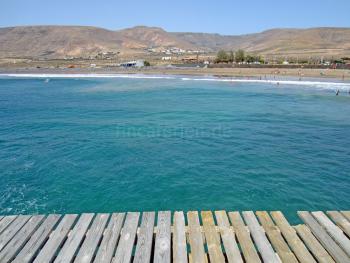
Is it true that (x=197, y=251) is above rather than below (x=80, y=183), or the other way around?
above

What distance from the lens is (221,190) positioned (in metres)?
11.5

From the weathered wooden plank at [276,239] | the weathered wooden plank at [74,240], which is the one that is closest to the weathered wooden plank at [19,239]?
the weathered wooden plank at [74,240]

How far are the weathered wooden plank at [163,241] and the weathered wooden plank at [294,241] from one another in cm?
212

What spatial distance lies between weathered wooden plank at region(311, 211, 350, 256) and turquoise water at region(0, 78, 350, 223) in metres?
4.36

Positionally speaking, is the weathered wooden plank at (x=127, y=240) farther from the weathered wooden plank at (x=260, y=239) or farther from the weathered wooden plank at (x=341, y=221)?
the weathered wooden plank at (x=341, y=221)

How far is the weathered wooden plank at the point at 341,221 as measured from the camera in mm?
5363

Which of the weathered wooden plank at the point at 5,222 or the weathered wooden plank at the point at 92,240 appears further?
the weathered wooden plank at the point at 5,222

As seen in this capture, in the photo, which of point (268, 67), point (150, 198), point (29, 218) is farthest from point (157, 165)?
point (268, 67)

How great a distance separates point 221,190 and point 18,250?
26.8 ft

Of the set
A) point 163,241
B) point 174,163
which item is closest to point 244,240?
point 163,241

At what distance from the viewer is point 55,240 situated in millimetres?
4973

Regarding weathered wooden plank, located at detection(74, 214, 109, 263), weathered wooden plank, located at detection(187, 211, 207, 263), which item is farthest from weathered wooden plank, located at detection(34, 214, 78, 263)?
weathered wooden plank, located at detection(187, 211, 207, 263)

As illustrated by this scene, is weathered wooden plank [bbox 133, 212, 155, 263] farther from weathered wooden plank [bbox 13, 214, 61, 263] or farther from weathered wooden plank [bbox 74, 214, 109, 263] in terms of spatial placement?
weathered wooden plank [bbox 13, 214, 61, 263]

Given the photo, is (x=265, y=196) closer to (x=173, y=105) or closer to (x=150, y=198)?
(x=150, y=198)
